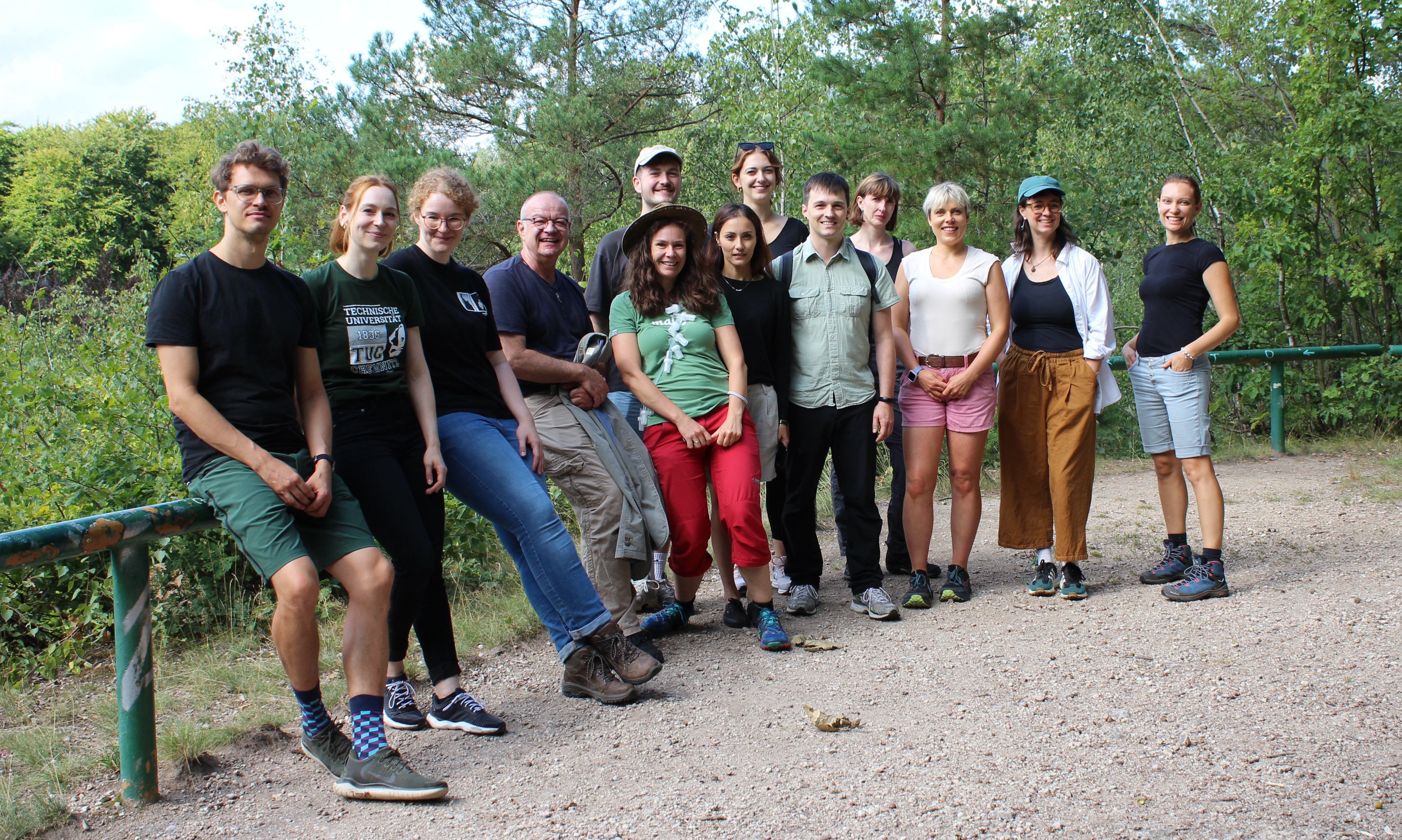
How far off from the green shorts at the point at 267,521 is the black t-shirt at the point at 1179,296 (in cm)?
389

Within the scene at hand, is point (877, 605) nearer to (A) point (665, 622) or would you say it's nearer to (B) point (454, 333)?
(A) point (665, 622)

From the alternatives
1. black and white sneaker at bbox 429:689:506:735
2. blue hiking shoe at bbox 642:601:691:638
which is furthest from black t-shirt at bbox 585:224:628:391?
black and white sneaker at bbox 429:689:506:735

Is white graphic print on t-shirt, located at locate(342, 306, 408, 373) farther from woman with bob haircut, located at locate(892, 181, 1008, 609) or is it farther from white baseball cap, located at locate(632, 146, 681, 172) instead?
woman with bob haircut, located at locate(892, 181, 1008, 609)

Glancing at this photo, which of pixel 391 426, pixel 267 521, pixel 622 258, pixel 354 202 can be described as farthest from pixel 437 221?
pixel 267 521

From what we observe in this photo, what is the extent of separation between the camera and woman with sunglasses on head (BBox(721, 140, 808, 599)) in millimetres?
5176

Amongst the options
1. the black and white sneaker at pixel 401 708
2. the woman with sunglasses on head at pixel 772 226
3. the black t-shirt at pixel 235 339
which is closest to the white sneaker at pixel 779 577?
the woman with sunglasses on head at pixel 772 226

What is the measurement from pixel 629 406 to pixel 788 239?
4.75 feet

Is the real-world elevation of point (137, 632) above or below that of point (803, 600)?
above

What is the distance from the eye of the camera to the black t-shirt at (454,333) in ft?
12.4

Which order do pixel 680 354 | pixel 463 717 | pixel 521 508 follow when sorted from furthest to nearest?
pixel 680 354 → pixel 521 508 → pixel 463 717

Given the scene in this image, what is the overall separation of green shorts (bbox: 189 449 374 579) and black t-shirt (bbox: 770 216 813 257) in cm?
298

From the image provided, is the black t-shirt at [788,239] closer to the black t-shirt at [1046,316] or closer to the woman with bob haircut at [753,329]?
the woman with bob haircut at [753,329]

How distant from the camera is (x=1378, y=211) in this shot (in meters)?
9.92

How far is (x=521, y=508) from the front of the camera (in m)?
3.67
